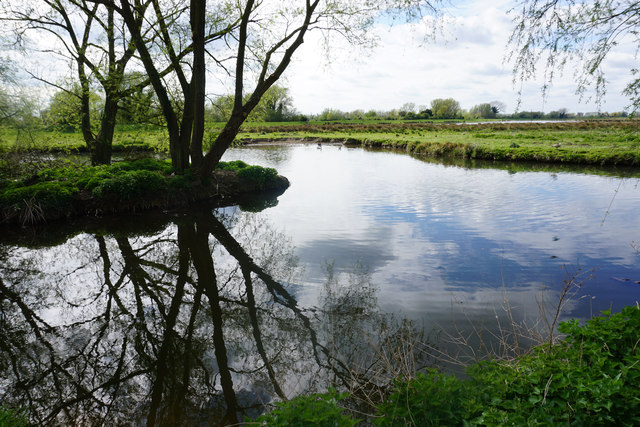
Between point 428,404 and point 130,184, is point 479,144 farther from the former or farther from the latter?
point 428,404

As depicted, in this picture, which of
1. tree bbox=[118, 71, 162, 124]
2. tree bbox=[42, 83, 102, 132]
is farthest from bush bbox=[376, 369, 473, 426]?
tree bbox=[42, 83, 102, 132]

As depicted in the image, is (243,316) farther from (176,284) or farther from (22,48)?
(22,48)

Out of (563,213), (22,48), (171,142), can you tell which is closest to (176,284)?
(171,142)

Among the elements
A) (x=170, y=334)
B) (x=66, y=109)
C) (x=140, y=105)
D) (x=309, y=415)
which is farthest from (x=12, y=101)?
(x=309, y=415)

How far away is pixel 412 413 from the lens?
3.33 metres

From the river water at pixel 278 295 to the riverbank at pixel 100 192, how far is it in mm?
878

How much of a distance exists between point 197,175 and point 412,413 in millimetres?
15415

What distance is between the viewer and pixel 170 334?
657cm

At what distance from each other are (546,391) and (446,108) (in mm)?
116818

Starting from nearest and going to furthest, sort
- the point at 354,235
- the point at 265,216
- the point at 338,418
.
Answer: the point at 338,418 → the point at 354,235 → the point at 265,216

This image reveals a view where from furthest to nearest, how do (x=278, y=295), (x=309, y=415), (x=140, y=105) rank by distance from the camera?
(x=140, y=105), (x=278, y=295), (x=309, y=415)

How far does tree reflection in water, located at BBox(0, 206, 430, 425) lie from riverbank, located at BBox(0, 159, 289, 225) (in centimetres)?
304

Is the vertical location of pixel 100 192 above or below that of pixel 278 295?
above

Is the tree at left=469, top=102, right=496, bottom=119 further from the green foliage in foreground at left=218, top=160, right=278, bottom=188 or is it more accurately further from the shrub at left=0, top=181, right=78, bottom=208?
the shrub at left=0, top=181, right=78, bottom=208
